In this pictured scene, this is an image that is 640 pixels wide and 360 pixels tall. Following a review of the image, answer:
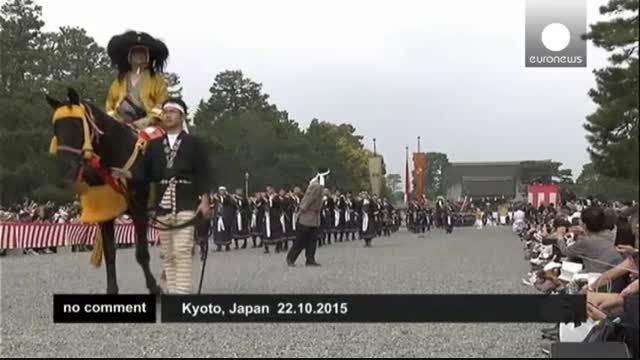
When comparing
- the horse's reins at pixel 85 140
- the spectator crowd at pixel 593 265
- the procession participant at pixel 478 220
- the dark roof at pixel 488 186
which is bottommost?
the spectator crowd at pixel 593 265

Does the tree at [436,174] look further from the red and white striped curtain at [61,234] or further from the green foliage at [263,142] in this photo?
the red and white striped curtain at [61,234]

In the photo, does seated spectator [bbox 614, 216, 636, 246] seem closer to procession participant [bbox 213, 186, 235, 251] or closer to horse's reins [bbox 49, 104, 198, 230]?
procession participant [bbox 213, 186, 235, 251]

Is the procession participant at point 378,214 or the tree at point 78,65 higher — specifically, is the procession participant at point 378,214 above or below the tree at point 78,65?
below
